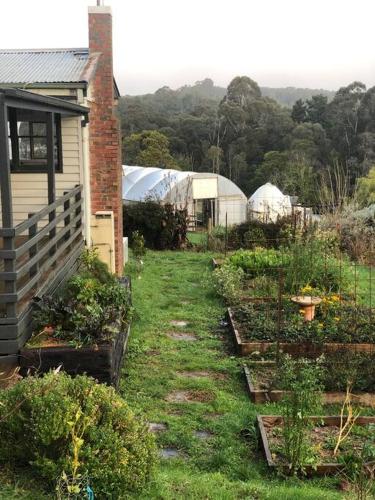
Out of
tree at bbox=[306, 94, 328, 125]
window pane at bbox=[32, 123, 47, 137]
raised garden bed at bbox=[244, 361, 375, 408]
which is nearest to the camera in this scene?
raised garden bed at bbox=[244, 361, 375, 408]

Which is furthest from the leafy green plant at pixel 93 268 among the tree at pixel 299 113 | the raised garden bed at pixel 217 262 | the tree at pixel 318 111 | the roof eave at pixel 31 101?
the tree at pixel 299 113

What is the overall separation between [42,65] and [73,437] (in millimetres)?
9699

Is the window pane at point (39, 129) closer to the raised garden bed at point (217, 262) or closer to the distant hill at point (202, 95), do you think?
the raised garden bed at point (217, 262)

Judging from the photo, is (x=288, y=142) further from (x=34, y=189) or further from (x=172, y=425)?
(x=172, y=425)

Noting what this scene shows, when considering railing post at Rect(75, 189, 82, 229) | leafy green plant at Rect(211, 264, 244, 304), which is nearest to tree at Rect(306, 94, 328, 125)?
leafy green plant at Rect(211, 264, 244, 304)

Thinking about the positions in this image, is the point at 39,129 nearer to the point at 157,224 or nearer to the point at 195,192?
the point at 157,224

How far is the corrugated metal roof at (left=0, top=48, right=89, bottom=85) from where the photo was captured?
10841 millimetres

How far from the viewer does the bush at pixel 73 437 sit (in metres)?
3.90

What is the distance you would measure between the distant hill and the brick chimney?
62491mm

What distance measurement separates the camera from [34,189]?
10836 mm

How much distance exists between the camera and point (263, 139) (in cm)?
4953

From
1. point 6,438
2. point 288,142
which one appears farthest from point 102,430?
point 288,142

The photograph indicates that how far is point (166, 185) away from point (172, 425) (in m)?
20.3

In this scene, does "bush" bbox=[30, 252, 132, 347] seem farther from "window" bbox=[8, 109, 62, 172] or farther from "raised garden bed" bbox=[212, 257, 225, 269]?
"raised garden bed" bbox=[212, 257, 225, 269]
